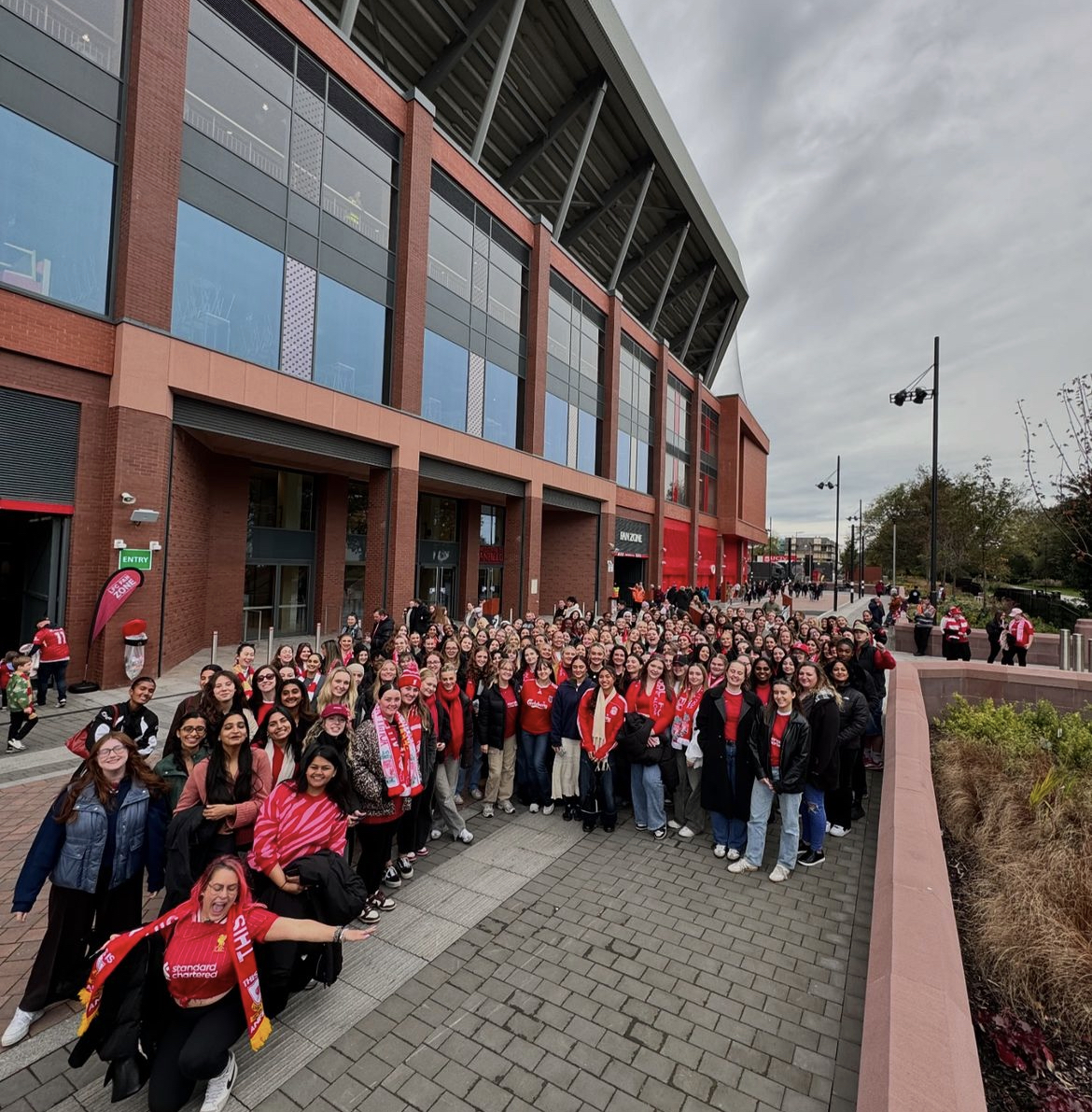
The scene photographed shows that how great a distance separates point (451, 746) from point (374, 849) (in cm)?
136

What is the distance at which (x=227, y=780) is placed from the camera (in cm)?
397

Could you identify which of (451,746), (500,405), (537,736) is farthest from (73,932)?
(500,405)

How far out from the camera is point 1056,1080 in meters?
3.19

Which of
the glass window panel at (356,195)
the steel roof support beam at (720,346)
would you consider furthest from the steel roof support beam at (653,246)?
the glass window panel at (356,195)

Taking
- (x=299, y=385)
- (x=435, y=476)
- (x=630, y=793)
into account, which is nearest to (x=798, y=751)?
(x=630, y=793)

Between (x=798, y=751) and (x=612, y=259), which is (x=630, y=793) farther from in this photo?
(x=612, y=259)

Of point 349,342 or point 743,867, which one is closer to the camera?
point 743,867

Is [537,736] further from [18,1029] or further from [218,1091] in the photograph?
[18,1029]

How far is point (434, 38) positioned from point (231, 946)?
28.3m

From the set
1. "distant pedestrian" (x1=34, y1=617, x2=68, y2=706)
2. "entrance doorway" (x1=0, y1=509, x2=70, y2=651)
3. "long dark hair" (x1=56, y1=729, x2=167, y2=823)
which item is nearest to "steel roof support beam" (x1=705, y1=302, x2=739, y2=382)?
"entrance doorway" (x1=0, y1=509, x2=70, y2=651)

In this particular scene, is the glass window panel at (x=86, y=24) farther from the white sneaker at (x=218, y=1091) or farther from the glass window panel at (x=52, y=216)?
the white sneaker at (x=218, y=1091)

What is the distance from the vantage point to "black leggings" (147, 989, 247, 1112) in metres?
2.81

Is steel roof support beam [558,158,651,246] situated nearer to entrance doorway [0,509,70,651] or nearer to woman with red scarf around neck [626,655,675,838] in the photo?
entrance doorway [0,509,70,651]

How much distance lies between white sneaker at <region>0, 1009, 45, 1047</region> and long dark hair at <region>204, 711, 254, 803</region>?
1.42 m
